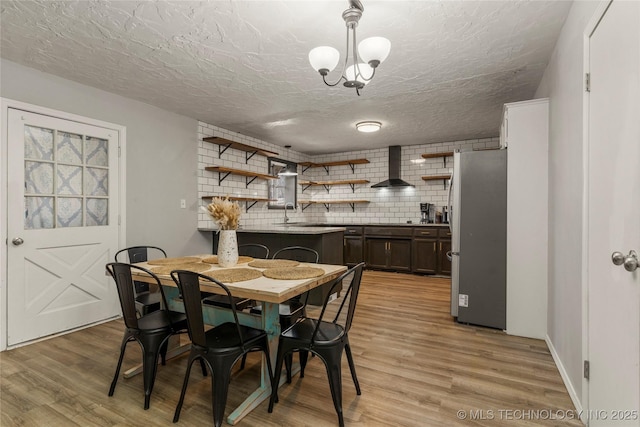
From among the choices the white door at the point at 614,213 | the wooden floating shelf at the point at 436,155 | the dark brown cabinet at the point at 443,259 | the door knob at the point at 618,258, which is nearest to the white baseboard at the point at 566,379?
the white door at the point at 614,213

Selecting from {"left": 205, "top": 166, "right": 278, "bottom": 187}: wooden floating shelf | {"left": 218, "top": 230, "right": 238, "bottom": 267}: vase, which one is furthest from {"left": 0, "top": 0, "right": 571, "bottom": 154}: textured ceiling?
{"left": 218, "top": 230, "right": 238, "bottom": 267}: vase

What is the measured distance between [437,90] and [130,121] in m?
3.37

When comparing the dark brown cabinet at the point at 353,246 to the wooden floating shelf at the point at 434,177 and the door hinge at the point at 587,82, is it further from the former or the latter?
the door hinge at the point at 587,82

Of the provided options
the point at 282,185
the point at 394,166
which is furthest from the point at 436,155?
the point at 282,185

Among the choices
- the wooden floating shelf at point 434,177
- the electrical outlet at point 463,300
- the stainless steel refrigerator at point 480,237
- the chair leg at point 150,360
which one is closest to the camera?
the chair leg at point 150,360

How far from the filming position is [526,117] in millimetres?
2834

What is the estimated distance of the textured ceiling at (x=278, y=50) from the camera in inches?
79.8

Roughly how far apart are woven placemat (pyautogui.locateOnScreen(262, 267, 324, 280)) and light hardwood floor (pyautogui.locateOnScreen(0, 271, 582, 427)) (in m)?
0.73

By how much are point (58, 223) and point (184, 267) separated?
1.66 meters

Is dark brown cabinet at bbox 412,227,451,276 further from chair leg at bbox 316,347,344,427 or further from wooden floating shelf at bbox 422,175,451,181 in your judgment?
chair leg at bbox 316,347,344,427

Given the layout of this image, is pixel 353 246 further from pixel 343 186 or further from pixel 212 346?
pixel 212 346

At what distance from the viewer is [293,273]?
2107 millimetres

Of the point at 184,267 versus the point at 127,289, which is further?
the point at 184,267

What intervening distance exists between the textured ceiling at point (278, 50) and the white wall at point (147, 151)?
155 millimetres
